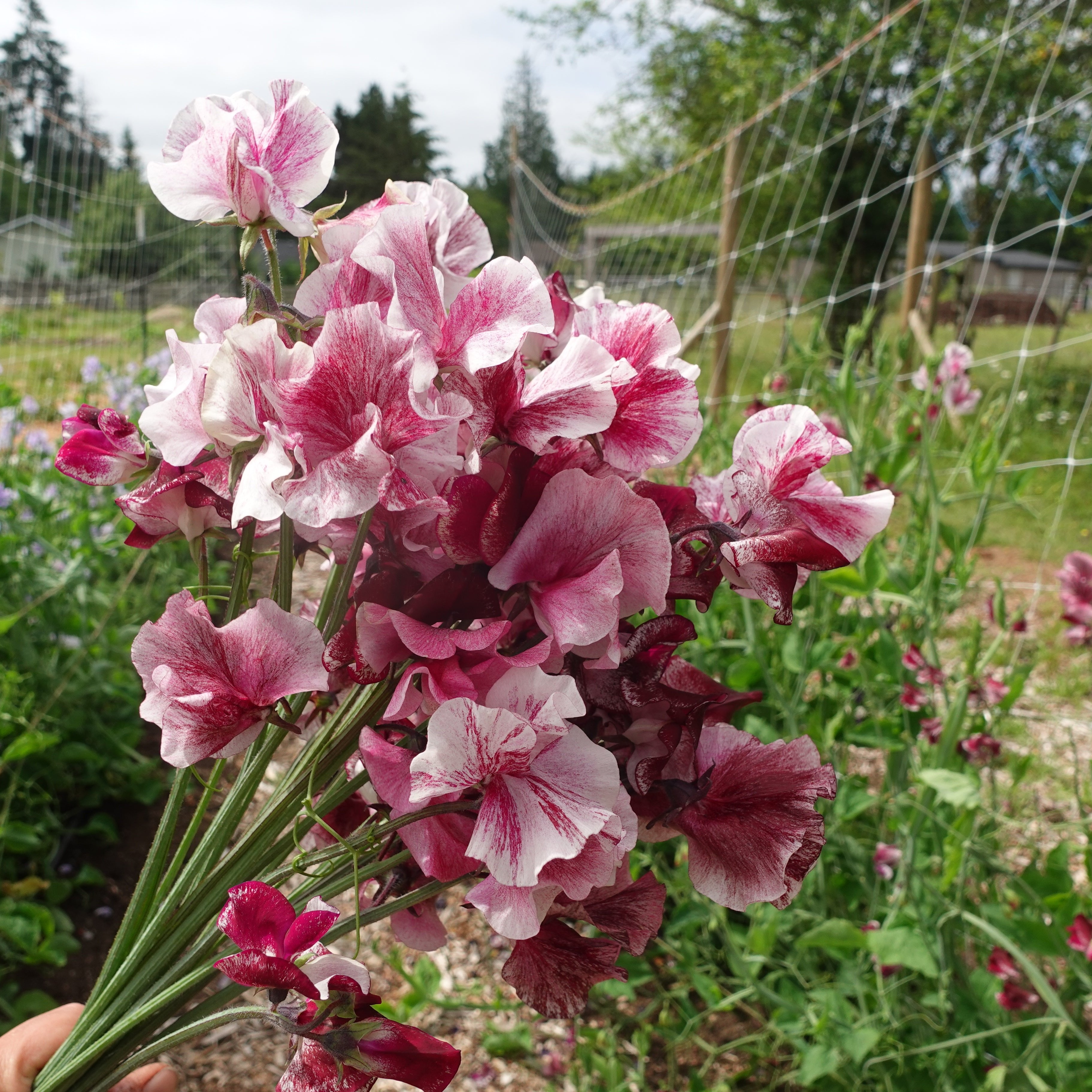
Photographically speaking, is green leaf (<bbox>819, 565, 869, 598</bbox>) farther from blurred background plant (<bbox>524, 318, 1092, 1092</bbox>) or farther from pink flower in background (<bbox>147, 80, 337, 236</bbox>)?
pink flower in background (<bbox>147, 80, 337, 236</bbox>)

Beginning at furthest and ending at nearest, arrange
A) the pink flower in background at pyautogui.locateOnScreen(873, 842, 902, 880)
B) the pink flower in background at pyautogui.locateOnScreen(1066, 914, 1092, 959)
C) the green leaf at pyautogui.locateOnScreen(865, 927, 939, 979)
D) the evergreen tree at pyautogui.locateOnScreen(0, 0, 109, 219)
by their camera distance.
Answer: the evergreen tree at pyautogui.locateOnScreen(0, 0, 109, 219) → the pink flower in background at pyautogui.locateOnScreen(873, 842, 902, 880) → the green leaf at pyautogui.locateOnScreen(865, 927, 939, 979) → the pink flower in background at pyautogui.locateOnScreen(1066, 914, 1092, 959)

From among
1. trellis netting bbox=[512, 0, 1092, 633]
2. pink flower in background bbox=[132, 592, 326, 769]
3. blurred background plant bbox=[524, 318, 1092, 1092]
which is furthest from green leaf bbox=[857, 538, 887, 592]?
pink flower in background bbox=[132, 592, 326, 769]

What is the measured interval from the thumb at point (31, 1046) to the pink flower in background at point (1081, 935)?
41.6 inches

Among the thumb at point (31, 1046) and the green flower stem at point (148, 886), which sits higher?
the green flower stem at point (148, 886)

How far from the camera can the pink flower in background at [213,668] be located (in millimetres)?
388

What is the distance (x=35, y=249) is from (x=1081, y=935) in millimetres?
27731

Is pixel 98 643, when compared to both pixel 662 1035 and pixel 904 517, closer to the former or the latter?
pixel 662 1035

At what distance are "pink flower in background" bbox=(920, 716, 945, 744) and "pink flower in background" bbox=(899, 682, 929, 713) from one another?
0.05 m

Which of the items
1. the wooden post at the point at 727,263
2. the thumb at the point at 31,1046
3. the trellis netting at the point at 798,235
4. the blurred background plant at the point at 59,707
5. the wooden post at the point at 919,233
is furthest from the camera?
the wooden post at the point at 727,263

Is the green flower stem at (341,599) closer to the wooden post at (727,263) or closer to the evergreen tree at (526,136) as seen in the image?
the wooden post at (727,263)

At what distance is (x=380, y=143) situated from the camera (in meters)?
33.0

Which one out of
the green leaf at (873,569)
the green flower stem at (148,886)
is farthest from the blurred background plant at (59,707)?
the green flower stem at (148,886)

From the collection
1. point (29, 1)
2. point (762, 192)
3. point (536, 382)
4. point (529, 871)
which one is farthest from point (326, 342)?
point (29, 1)

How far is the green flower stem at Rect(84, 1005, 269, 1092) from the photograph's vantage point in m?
0.39
